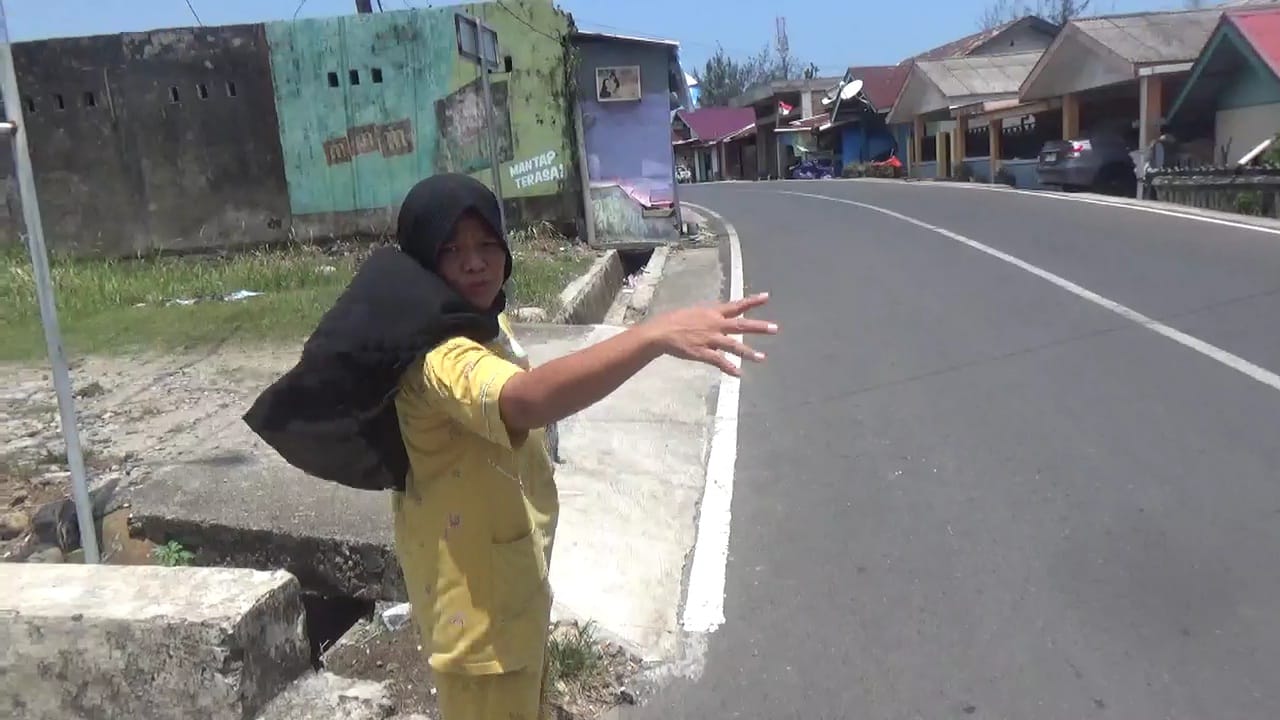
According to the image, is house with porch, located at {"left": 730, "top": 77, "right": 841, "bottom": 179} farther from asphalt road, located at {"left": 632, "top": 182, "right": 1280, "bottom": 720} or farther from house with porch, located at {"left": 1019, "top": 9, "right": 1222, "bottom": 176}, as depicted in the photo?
asphalt road, located at {"left": 632, "top": 182, "right": 1280, "bottom": 720}

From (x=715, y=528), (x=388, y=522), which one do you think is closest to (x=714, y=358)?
(x=388, y=522)

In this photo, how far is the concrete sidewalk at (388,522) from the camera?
4.30 meters

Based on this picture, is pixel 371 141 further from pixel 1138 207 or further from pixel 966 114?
pixel 966 114

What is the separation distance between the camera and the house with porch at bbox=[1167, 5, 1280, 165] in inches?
805

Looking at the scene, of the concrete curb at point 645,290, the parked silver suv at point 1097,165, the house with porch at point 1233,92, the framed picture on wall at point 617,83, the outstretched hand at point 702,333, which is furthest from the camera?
the parked silver suv at point 1097,165

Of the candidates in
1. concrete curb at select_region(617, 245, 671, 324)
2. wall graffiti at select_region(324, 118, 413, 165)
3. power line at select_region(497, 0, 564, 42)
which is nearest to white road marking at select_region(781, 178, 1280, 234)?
concrete curb at select_region(617, 245, 671, 324)

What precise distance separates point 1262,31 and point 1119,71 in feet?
15.8

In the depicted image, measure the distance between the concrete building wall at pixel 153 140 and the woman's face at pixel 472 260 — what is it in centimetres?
1498

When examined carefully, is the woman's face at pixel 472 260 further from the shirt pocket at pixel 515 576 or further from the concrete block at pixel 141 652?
the concrete block at pixel 141 652

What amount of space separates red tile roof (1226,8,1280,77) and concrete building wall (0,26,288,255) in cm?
1745

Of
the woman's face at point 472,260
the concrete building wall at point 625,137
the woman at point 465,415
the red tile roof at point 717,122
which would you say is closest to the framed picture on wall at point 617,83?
the concrete building wall at point 625,137

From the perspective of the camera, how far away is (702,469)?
20.2ft

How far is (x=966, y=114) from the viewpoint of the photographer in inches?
1383

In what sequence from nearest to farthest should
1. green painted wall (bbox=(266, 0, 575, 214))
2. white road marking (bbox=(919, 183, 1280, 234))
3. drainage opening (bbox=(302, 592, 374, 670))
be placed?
drainage opening (bbox=(302, 592, 374, 670))
white road marking (bbox=(919, 183, 1280, 234))
green painted wall (bbox=(266, 0, 575, 214))
